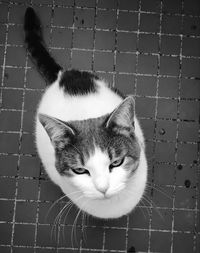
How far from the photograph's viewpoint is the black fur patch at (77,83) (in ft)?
4.38

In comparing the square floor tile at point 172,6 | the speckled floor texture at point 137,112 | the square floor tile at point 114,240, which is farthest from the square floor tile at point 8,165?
the square floor tile at point 172,6

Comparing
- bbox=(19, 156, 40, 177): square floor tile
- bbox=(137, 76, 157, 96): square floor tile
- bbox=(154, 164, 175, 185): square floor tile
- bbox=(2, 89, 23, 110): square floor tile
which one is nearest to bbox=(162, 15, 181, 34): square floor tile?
bbox=(137, 76, 157, 96): square floor tile

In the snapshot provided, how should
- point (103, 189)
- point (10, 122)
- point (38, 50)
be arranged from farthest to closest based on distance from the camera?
point (10, 122) → point (38, 50) → point (103, 189)

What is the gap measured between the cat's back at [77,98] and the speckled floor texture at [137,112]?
11.7 inches

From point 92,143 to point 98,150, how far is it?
A: 0.03 metres

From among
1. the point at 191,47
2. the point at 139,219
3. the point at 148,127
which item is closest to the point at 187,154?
the point at 148,127

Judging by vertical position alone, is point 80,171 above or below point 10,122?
below

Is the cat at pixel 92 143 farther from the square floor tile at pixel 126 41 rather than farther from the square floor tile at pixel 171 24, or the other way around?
the square floor tile at pixel 171 24

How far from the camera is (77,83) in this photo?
1352 mm

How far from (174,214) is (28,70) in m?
0.85

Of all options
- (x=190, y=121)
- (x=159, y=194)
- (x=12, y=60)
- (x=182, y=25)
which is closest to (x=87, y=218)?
(x=159, y=194)

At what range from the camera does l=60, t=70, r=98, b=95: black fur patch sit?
1.33m

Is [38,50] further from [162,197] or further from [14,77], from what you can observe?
[162,197]

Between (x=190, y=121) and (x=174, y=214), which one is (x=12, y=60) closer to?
(x=190, y=121)
